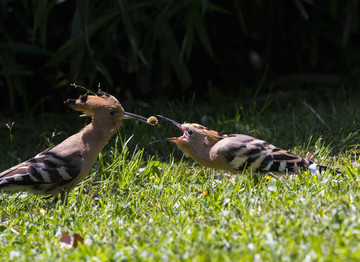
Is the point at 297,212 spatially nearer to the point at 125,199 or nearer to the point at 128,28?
the point at 125,199

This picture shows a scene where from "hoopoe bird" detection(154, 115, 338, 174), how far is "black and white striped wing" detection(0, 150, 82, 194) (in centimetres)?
73

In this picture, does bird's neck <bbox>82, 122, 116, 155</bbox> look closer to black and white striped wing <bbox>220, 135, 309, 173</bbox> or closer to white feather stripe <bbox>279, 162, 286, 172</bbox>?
black and white striped wing <bbox>220, 135, 309, 173</bbox>

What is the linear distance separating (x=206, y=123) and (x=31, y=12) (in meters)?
2.40

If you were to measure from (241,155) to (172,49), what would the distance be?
2.26m

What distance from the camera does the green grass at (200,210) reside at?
277 centimetres

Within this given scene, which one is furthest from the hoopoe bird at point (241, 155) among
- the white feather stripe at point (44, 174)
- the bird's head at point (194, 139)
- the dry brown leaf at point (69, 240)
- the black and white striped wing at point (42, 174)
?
the dry brown leaf at point (69, 240)

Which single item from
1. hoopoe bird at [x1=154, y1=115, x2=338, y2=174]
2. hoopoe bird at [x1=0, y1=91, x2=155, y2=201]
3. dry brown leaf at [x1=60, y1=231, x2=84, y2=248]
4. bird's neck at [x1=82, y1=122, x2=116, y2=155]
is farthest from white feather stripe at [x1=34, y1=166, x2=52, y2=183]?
hoopoe bird at [x1=154, y1=115, x2=338, y2=174]

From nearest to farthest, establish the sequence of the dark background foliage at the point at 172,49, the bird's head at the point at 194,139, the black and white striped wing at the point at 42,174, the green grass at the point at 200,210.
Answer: the green grass at the point at 200,210 → the black and white striped wing at the point at 42,174 → the bird's head at the point at 194,139 → the dark background foliage at the point at 172,49

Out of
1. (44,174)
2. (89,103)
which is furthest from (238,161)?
(44,174)

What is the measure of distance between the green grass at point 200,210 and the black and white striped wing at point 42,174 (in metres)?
0.15

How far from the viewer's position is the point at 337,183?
142 inches

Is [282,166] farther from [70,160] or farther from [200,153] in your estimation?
[70,160]

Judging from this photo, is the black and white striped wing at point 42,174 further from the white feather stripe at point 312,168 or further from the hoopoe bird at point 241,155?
the white feather stripe at point 312,168

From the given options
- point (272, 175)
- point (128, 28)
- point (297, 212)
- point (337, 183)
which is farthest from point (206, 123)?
point (297, 212)
